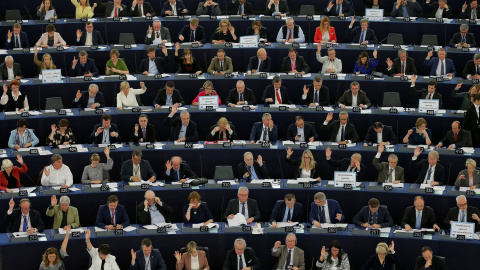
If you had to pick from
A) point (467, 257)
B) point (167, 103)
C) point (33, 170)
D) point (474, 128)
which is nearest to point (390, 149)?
point (474, 128)

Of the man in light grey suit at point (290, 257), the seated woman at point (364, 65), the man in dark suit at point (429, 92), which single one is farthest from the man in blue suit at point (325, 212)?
the seated woman at point (364, 65)

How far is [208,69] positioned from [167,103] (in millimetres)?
1184

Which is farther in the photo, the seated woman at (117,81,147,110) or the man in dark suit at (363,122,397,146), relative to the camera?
the seated woman at (117,81,147,110)

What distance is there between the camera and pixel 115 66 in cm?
1831

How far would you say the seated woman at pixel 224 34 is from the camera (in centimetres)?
1900

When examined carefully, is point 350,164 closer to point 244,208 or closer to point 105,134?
point 244,208

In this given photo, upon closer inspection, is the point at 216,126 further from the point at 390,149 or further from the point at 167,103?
the point at 390,149

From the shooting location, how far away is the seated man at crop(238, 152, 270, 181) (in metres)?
15.7

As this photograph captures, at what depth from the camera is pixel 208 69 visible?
18344mm

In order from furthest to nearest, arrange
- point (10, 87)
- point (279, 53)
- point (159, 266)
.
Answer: point (279, 53)
point (10, 87)
point (159, 266)

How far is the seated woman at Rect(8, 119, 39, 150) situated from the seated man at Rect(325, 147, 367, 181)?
4.77 metres

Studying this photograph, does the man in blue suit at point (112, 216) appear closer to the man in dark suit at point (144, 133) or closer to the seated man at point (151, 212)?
the seated man at point (151, 212)

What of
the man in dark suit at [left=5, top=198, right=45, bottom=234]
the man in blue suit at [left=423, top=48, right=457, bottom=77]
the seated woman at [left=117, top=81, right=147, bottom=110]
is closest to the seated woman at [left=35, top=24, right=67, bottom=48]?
the seated woman at [left=117, top=81, right=147, bottom=110]

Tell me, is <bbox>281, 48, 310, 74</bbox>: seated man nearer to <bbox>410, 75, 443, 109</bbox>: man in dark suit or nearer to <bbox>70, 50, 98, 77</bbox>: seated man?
<bbox>410, 75, 443, 109</bbox>: man in dark suit
